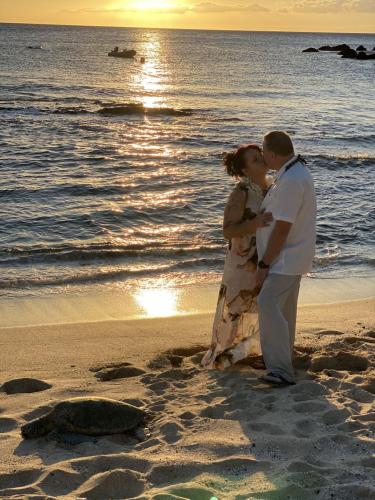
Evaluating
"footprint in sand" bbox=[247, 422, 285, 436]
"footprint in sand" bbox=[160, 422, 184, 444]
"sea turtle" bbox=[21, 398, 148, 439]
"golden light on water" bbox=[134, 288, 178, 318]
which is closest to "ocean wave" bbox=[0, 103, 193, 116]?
"golden light on water" bbox=[134, 288, 178, 318]

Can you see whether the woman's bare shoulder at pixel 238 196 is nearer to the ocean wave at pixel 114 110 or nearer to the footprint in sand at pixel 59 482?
the footprint in sand at pixel 59 482

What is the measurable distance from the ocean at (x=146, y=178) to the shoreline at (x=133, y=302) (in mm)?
286

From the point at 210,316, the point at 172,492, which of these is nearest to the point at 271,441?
the point at 172,492

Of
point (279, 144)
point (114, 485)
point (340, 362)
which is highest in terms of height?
point (279, 144)

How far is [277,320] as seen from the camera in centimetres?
531

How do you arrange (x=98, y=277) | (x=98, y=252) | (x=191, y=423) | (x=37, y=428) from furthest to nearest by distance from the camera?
(x=98, y=252)
(x=98, y=277)
(x=191, y=423)
(x=37, y=428)

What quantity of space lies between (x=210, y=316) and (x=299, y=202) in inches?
128

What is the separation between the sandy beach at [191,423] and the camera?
3988 millimetres

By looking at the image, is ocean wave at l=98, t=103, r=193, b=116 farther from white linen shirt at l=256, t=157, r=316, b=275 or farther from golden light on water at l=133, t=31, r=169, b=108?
white linen shirt at l=256, t=157, r=316, b=275

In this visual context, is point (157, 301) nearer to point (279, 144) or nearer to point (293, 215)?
point (293, 215)

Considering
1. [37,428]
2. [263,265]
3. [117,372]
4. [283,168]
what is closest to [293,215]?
[283,168]

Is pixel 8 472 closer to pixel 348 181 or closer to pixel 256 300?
pixel 256 300

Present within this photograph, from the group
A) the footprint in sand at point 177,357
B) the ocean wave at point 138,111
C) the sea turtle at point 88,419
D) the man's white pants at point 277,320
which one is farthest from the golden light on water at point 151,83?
the sea turtle at point 88,419

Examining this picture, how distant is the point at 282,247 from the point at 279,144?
0.75m
